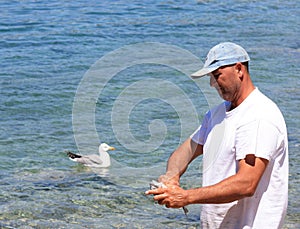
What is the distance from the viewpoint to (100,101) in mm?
12250

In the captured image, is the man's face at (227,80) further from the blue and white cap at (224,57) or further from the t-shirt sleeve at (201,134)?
the t-shirt sleeve at (201,134)

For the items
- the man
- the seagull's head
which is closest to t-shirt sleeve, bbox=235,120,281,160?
the man

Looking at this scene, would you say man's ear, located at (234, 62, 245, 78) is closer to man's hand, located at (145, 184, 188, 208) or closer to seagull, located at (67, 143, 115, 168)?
man's hand, located at (145, 184, 188, 208)

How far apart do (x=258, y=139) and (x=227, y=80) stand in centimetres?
40

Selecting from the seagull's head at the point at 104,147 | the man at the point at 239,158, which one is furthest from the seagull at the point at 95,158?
the man at the point at 239,158

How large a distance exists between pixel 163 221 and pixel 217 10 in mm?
14159

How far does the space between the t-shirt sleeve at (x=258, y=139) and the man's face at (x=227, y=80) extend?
0.22 meters

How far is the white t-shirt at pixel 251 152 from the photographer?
13.0ft

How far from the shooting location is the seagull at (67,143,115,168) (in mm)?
9359

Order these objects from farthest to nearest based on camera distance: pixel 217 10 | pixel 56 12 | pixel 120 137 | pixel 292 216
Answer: pixel 217 10 < pixel 56 12 < pixel 120 137 < pixel 292 216

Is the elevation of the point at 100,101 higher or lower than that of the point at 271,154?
lower

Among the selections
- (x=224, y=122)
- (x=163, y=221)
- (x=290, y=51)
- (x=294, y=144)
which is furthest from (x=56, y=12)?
(x=224, y=122)

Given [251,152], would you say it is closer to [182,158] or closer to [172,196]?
[172,196]

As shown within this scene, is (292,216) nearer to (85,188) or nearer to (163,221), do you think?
(163,221)
